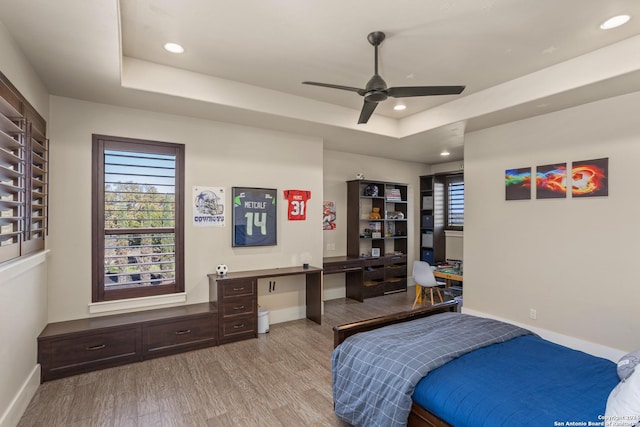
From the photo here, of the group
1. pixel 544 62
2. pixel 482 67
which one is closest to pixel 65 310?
Answer: pixel 482 67

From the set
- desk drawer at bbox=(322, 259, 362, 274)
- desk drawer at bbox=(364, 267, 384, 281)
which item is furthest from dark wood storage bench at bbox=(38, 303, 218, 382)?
desk drawer at bbox=(364, 267, 384, 281)

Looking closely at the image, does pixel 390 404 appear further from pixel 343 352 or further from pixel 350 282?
pixel 350 282

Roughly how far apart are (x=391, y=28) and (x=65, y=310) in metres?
4.13

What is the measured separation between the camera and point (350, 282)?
5.98 meters

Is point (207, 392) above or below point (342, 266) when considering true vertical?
below

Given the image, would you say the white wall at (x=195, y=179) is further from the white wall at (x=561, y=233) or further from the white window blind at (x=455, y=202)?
the white window blind at (x=455, y=202)

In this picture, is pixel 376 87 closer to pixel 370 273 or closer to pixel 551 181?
pixel 551 181

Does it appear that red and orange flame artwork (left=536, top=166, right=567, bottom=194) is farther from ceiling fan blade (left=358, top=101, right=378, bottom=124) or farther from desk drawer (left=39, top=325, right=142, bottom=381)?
desk drawer (left=39, top=325, right=142, bottom=381)

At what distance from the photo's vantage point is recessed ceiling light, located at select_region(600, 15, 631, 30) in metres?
2.43

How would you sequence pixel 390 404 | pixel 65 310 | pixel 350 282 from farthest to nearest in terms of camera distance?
1. pixel 350 282
2. pixel 65 310
3. pixel 390 404

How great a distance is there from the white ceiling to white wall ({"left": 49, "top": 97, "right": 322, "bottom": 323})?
233 millimetres

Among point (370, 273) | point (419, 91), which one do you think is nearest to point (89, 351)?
point (419, 91)

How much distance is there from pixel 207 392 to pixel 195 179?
7.83 feet

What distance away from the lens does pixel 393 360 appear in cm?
203
